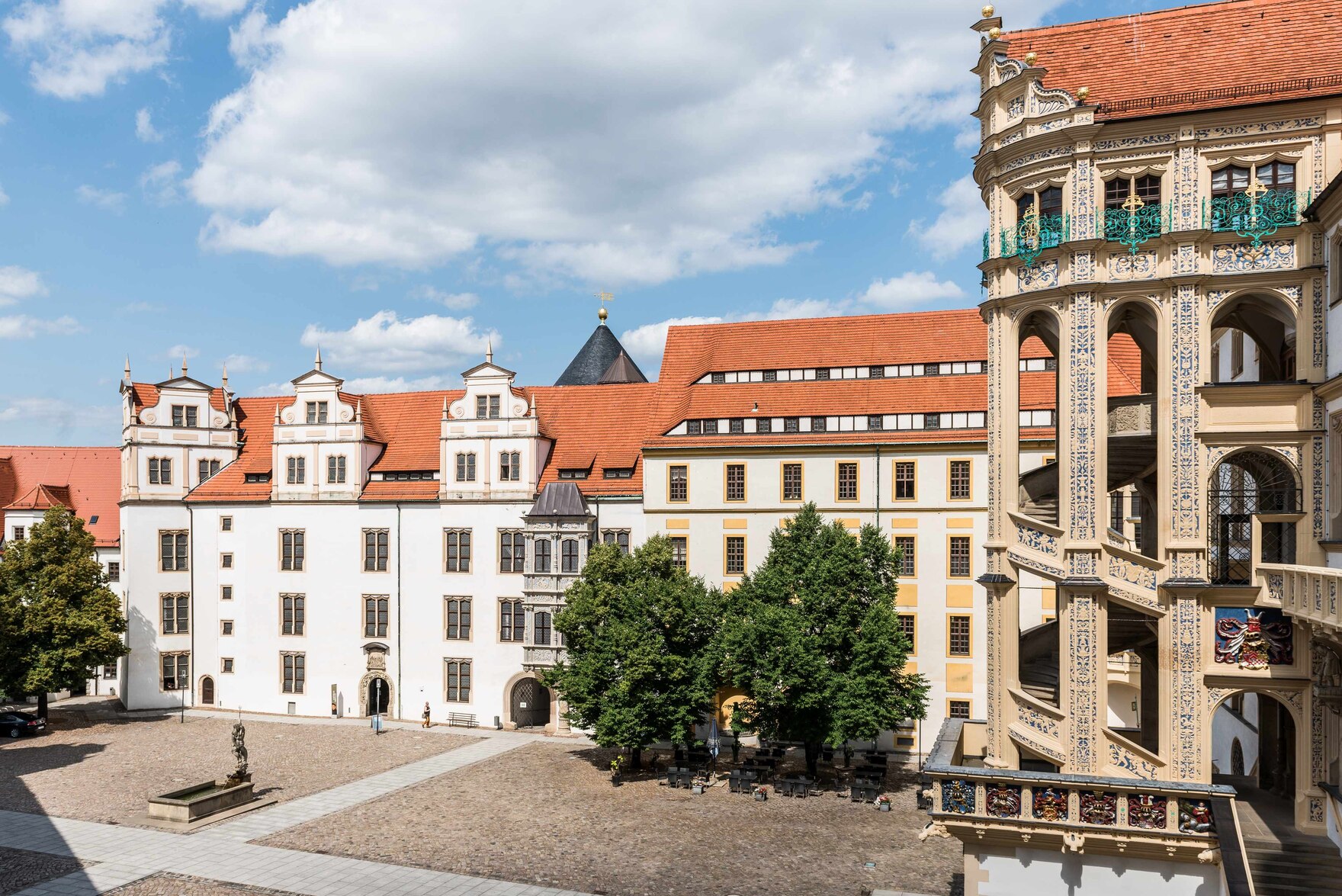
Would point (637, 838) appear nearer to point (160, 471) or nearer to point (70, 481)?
point (160, 471)

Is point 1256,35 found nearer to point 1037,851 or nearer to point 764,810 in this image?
point 1037,851

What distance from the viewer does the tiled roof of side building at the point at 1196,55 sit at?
19031 mm

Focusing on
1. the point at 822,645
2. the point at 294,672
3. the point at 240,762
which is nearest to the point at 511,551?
the point at 294,672

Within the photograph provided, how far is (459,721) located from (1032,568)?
33471 millimetres

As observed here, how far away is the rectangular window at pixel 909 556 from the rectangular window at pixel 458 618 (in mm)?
21461

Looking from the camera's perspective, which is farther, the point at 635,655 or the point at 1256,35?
the point at 635,655

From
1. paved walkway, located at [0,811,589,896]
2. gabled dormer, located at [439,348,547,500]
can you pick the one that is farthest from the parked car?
gabled dormer, located at [439,348,547,500]

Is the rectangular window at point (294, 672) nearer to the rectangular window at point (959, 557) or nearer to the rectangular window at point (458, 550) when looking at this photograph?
the rectangular window at point (458, 550)

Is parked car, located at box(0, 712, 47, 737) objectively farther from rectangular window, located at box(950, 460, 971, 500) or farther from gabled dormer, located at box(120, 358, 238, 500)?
rectangular window, located at box(950, 460, 971, 500)

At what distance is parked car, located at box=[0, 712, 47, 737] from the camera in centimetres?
4344

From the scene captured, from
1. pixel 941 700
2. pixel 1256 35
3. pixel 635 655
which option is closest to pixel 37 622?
pixel 635 655

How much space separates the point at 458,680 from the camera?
46438mm

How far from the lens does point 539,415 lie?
1937 inches

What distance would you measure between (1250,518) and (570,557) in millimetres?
28819
